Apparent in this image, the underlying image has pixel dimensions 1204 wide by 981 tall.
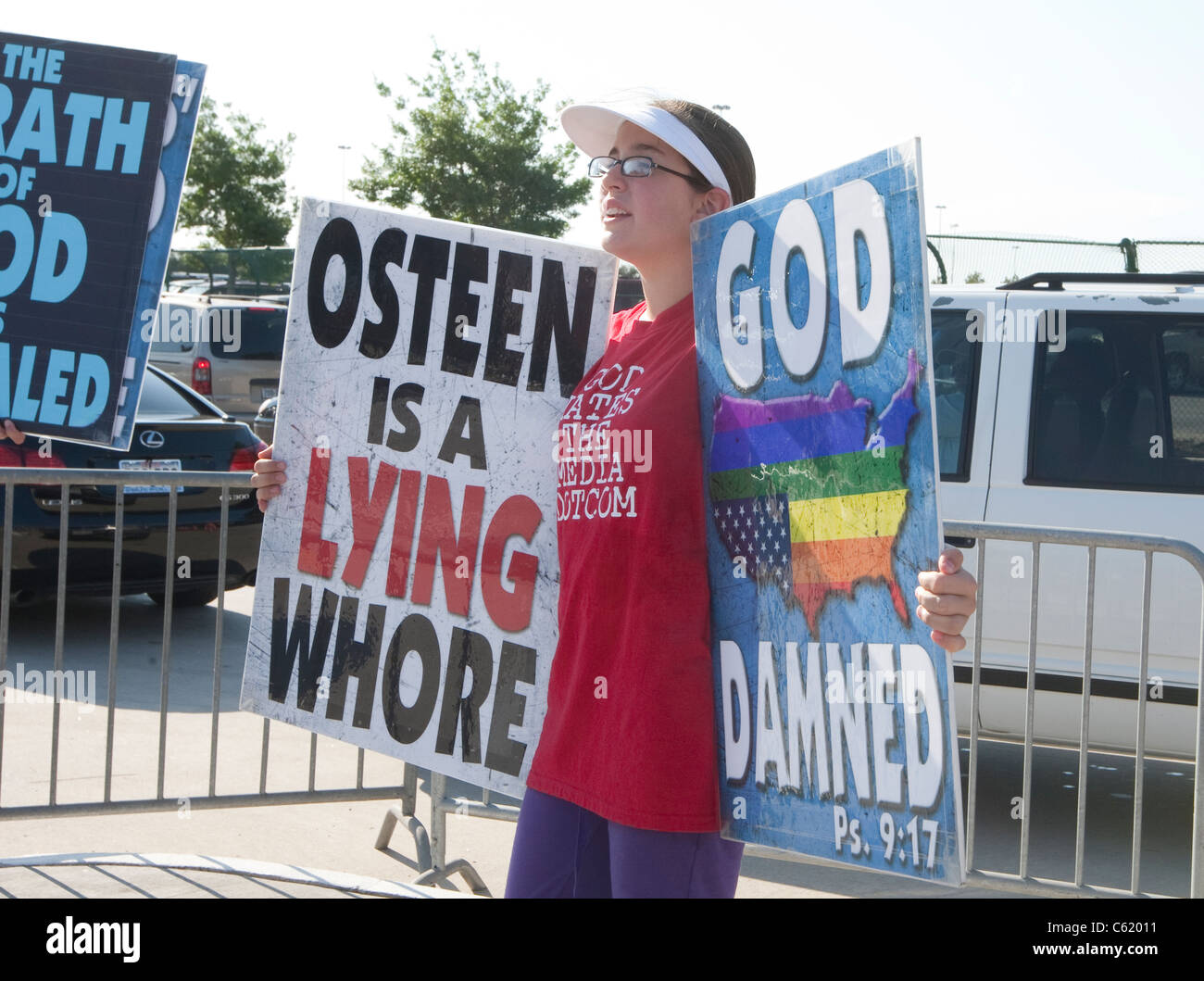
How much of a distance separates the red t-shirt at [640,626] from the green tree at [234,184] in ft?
131

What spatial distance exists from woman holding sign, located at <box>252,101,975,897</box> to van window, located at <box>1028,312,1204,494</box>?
10.1 feet

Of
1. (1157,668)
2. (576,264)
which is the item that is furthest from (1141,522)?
(576,264)

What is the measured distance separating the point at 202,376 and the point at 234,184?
25.2 metres

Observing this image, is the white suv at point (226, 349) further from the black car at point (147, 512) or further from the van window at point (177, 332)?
the black car at point (147, 512)

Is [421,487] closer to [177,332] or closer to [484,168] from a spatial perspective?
[177,332]

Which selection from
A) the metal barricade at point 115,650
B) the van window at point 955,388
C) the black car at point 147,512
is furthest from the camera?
the black car at point 147,512

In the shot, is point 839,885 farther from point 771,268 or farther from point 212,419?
point 212,419

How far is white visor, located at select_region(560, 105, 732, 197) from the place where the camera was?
2.44 m

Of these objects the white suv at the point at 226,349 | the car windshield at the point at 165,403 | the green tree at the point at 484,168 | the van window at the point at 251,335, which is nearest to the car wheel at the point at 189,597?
the car windshield at the point at 165,403

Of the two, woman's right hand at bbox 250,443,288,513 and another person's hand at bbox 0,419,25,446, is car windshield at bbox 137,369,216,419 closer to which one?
another person's hand at bbox 0,419,25,446

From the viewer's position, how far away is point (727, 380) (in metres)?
2.43

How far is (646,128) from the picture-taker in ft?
7.95

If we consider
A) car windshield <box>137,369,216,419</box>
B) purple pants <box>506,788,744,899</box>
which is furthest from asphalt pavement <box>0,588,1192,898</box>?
car windshield <box>137,369,216,419</box>

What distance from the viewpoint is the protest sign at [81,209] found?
3578 millimetres
